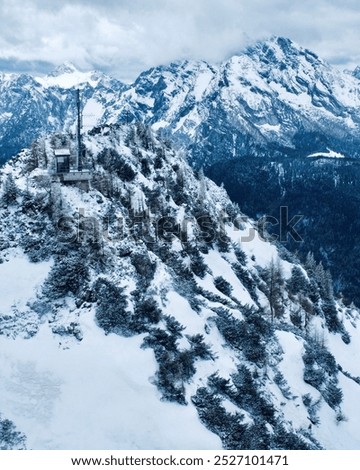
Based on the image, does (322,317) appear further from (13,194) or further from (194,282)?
(13,194)

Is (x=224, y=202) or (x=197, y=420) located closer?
(x=197, y=420)

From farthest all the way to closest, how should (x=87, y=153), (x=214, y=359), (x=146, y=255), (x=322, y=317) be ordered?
(x=322, y=317), (x=87, y=153), (x=146, y=255), (x=214, y=359)

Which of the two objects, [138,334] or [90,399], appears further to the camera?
[138,334]

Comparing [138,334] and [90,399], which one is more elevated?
[138,334]

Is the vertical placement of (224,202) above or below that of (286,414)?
above

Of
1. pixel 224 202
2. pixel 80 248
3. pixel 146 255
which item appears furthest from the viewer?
pixel 224 202

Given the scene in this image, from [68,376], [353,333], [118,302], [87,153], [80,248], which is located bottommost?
[353,333]

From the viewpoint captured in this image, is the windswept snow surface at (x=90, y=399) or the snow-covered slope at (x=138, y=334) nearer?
the windswept snow surface at (x=90, y=399)

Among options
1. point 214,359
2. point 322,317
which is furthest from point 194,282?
point 322,317
